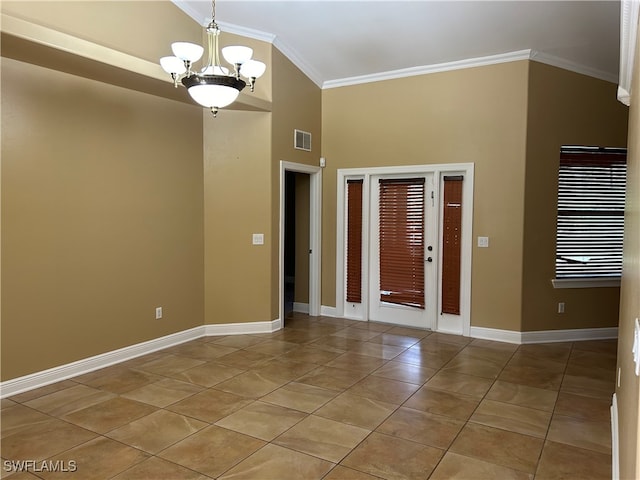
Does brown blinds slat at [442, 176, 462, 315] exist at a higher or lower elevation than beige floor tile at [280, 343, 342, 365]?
higher

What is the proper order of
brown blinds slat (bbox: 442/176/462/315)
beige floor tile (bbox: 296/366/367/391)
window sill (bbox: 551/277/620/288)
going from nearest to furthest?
1. beige floor tile (bbox: 296/366/367/391)
2. window sill (bbox: 551/277/620/288)
3. brown blinds slat (bbox: 442/176/462/315)

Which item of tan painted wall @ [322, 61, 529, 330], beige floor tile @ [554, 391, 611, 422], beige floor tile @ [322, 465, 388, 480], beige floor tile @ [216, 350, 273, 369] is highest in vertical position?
tan painted wall @ [322, 61, 529, 330]

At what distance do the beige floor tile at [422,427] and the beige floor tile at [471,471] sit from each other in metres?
0.19

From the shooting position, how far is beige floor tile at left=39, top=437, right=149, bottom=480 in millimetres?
2658

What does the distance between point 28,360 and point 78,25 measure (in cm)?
288

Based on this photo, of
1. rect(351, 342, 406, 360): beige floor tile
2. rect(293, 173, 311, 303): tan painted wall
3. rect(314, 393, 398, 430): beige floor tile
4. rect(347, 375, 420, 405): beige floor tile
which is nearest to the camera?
→ rect(314, 393, 398, 430): beige floor tile

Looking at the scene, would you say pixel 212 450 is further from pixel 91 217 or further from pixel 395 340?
pixel 395 340

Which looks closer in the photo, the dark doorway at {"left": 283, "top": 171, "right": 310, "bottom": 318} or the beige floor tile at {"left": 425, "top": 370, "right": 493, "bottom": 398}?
the beige floor tile at {"left": 425, "top": 370, "right": 493, "bottom": 398}

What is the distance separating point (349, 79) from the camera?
246 inches

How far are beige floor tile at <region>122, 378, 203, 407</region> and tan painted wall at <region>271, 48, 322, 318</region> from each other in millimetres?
1857

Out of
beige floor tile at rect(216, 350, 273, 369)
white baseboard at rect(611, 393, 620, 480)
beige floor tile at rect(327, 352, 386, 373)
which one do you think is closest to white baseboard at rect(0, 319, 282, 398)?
beige floor tile at rect(216, 350, 273, 369)

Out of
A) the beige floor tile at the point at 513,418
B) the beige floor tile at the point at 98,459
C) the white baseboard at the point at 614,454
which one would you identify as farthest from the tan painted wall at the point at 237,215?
the white baseboard at the point at 614,454

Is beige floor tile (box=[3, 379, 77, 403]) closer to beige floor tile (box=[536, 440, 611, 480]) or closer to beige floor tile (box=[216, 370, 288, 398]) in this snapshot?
beige floor tile (box=[216, 370, 288, 398])

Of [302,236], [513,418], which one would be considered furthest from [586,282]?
[302,236]
